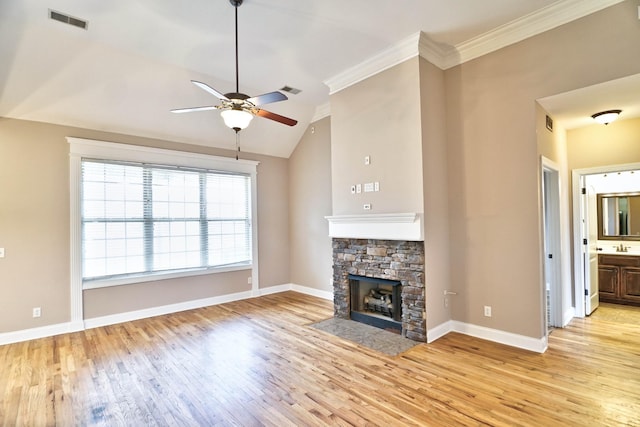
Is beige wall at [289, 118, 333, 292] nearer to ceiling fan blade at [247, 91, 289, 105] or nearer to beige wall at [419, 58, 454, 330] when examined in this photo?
beige wall at [419, 58, 454, 330]

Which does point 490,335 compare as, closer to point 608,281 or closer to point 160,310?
point 608,281

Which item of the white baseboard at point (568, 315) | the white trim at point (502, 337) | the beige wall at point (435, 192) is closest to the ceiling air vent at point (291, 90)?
the beige wall at point (435, 192)

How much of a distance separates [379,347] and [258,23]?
12.5 ft

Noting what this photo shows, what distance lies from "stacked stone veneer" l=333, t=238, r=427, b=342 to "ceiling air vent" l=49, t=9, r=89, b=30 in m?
3.95

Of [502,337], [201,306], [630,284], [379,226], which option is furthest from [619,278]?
[201,306]

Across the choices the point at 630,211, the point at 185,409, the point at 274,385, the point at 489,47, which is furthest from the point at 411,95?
the point at 630,211

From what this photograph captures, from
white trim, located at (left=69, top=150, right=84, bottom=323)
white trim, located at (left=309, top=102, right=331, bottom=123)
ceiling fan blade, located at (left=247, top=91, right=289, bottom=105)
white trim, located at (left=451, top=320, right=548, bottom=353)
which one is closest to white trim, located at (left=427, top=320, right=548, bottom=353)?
white trim, located at (left=451, top=320, right=548, bottom=353)

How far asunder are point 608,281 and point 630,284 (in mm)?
256

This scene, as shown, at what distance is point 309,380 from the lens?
2.88 meters

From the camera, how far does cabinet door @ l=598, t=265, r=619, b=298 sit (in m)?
5.04

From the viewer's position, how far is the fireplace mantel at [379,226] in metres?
3.63

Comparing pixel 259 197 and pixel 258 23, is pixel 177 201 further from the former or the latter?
pixel 258 23

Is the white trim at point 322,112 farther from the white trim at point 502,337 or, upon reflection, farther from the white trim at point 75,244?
the white trim at point 502,337

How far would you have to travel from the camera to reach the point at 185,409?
8.14 feet
